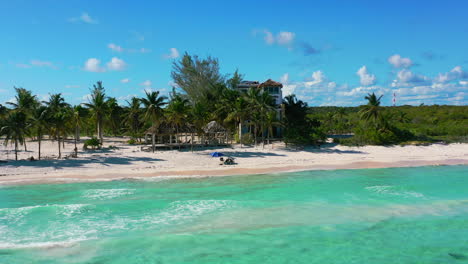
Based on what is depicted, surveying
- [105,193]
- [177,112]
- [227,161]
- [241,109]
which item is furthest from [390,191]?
[177,112]

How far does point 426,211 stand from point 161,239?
485 inches

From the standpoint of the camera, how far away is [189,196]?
19344mm

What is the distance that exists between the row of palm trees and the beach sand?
1.98 metres

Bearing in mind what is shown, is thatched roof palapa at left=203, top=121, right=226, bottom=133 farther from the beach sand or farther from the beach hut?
the beach sand

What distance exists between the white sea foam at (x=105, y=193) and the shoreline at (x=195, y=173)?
9.24 ft

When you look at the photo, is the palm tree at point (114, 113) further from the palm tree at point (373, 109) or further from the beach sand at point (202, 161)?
the palm tree at point (373, 109)

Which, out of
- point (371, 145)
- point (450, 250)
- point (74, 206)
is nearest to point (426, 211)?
point (450, 250)

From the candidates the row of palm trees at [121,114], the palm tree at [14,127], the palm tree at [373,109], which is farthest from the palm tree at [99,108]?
the palm tree at [373,109]

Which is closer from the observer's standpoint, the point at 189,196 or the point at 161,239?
the point at 161,239

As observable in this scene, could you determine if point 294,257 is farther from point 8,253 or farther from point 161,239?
point 8,253

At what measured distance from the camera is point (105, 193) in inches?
794

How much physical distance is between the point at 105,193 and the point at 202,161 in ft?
32.9

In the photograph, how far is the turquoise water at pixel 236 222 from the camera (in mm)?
12438

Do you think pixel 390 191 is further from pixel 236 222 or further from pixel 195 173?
pixel 195 173
